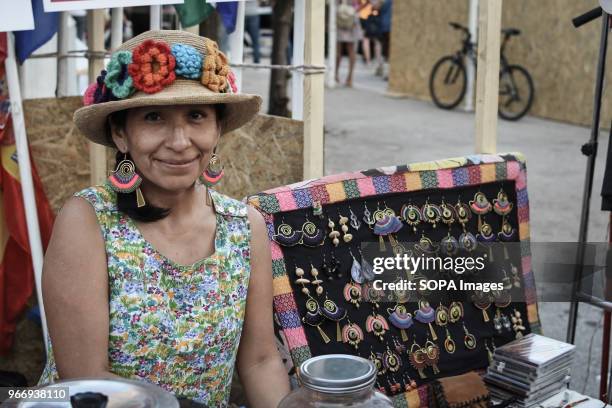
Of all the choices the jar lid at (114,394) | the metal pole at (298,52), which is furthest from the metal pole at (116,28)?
the jar lid at (114,394)

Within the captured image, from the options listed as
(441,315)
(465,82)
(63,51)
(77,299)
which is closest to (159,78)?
(77,299)

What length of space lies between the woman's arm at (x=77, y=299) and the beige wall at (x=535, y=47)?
6.87 meters

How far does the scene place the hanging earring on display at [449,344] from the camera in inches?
102

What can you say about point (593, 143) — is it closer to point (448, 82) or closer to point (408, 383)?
point (408, 383)

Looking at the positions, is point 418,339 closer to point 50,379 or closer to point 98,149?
point 50,379

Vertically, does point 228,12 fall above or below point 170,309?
above

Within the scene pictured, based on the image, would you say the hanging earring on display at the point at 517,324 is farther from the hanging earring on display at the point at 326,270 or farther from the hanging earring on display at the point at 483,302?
the hanging earring on display at the point at 326,270

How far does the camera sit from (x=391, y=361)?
8.17ft

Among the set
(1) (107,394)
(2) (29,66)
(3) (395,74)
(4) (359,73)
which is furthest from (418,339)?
(4) (359,73)

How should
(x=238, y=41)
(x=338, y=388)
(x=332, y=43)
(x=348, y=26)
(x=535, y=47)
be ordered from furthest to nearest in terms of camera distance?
1. (x=348, y=26)
2. (x=332, y=43)
3. (x=535, y=47)
4. (x=238, y=41)
5. (x=338, y=388)

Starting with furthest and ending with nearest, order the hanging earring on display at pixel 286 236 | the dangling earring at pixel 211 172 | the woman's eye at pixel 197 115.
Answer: the hanging earring on display at pixel 286 236 < the dangling earring at pixel 211 172 < the woman's eye at pixel 197 115

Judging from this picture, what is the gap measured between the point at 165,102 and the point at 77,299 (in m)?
0.49

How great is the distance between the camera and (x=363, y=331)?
247cm

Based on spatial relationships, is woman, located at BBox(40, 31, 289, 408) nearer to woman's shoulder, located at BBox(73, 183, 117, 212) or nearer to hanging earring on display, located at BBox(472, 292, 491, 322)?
woman's shoulder, located at BBox(73, 183, 117, 212)
